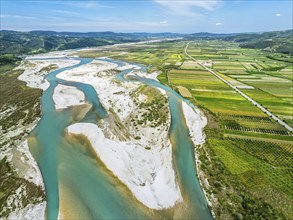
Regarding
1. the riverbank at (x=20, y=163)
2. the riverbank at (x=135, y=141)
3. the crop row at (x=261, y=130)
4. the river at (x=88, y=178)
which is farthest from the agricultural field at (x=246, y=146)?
the riverbank at (x=20, y=163)

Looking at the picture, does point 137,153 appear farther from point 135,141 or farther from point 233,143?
point 233,143

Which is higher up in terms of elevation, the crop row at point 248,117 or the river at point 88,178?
the river at point 88,178

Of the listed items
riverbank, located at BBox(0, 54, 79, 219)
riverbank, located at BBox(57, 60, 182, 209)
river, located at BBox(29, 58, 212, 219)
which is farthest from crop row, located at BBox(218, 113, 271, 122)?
Result: riverbank, located at BBox(0, 54, 79, 219)

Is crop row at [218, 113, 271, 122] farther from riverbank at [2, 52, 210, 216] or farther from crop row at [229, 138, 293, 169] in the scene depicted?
crop row at [229, 138, 293, 169]

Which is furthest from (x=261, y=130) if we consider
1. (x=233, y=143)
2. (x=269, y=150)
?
(x=233, y=143)

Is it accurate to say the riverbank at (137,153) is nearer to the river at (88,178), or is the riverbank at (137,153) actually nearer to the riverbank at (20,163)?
the river at (88,178)

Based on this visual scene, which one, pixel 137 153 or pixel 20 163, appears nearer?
pixel 20 163

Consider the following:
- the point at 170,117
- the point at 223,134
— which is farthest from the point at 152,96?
the point at 223,134

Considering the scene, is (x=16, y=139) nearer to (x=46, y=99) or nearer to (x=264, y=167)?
(x=46, y=99)

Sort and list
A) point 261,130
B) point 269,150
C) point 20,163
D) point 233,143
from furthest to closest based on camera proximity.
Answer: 1. point 261,130
2. point 233,143
3. point 269,150
4. point 20,163
